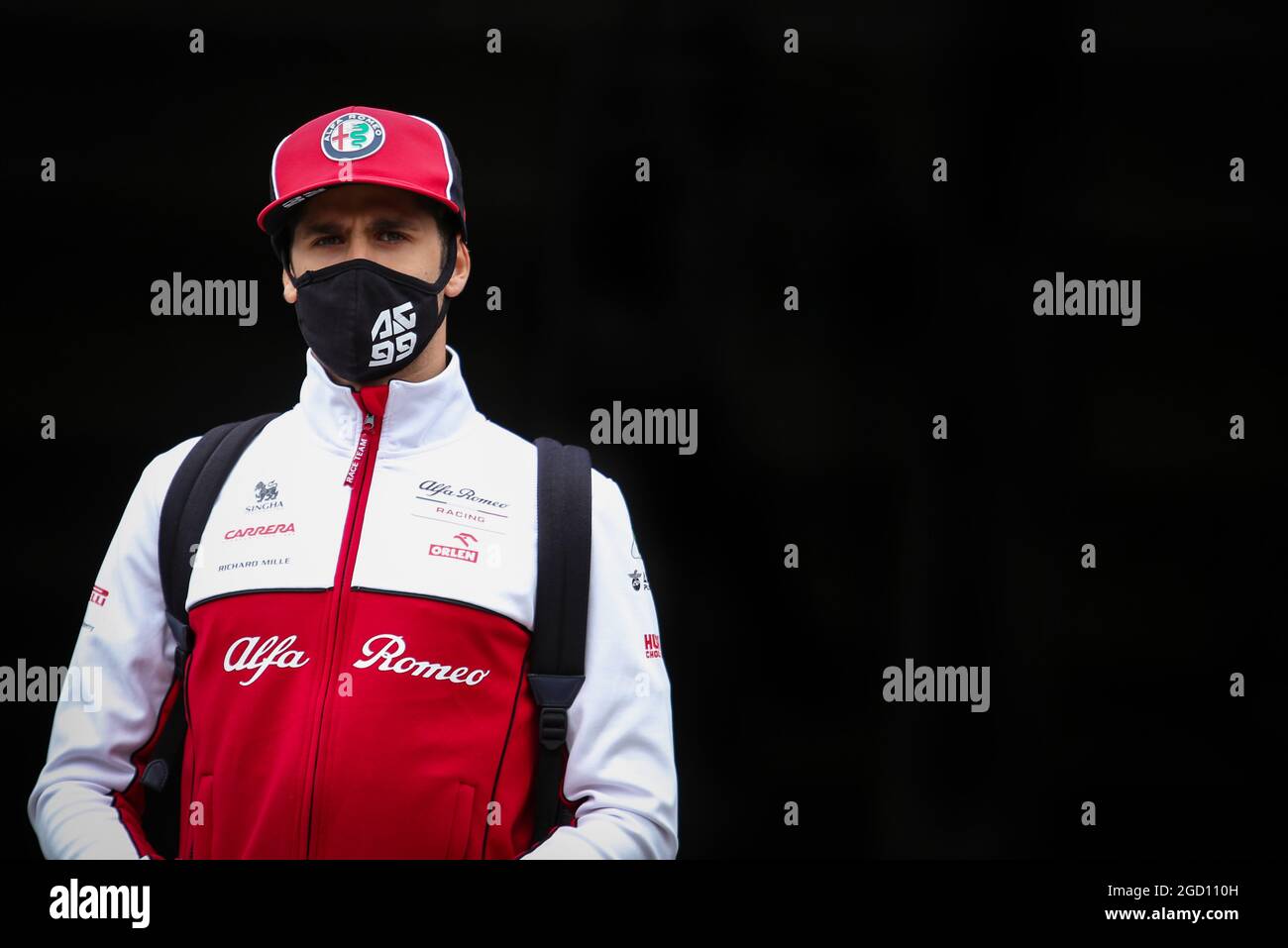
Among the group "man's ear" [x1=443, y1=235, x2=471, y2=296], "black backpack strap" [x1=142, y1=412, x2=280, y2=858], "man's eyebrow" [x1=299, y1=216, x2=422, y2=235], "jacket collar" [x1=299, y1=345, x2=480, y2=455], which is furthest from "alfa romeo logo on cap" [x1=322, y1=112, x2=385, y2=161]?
"black backpack strap" [x1=142, y1=412, x2=280, y2=858]

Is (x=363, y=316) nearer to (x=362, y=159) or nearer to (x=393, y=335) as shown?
(x=393, y=335)

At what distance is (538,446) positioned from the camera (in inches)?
95.7

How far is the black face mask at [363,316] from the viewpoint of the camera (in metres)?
2.28

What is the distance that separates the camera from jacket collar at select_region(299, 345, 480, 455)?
91.0 inches

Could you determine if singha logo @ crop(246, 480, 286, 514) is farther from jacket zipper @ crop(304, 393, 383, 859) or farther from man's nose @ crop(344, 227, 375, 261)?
man's nose @ crop(344, 227, 375, 261)

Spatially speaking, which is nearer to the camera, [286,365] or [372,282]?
[372,282]

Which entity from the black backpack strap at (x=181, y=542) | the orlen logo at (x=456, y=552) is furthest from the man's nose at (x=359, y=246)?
the orlen logo at (x=456, y=552)

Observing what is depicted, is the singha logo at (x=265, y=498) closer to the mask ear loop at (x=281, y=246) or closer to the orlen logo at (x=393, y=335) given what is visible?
the orlen logo at (x=393, y=335)

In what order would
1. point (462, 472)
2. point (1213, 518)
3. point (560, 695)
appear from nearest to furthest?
1. point (560, 695)
2. point (462, 472)
3. point (1213, 518)

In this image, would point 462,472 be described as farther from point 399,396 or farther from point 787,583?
point 787,583

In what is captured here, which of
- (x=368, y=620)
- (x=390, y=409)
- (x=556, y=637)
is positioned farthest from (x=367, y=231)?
(x=556, y=637)

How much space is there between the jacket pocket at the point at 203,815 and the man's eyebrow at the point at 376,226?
1118 millimetres
